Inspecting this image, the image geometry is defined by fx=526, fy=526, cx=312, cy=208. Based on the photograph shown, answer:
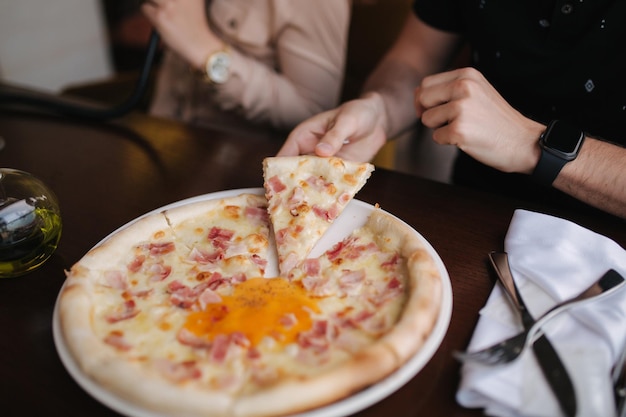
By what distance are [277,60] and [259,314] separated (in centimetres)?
151

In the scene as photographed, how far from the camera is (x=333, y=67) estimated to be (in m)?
2.15

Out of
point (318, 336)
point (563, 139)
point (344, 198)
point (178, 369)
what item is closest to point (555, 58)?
point (563, 139)

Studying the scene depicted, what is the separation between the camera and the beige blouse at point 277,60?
2.05 meters

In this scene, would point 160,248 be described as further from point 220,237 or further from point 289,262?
point 289,262

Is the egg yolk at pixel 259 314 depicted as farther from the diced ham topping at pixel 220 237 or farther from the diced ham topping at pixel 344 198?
the diced ham topping at pixel 344 198

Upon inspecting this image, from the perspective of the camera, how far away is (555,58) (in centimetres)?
150

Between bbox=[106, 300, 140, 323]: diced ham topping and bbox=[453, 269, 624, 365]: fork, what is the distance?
22.6 inches

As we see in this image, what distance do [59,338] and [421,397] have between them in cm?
61

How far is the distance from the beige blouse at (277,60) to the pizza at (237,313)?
2.99 ft

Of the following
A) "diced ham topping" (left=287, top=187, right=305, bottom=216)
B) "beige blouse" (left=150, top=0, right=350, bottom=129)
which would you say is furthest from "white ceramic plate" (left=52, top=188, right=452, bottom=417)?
"beige blouse" (left=150, top=0, right=350, bottom=129)

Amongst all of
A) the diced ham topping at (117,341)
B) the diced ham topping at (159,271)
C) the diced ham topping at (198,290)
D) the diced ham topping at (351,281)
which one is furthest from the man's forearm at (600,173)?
the diced ham topping at (117,341)

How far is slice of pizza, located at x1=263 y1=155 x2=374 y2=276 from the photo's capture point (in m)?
1.16

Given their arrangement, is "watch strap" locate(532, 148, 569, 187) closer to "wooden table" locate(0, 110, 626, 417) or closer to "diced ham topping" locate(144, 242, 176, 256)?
"wooden table" locate(0, 110, 626, 417)

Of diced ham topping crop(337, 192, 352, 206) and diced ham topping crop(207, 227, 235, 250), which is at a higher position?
diced ham topping crop(337, 192, 352, 206)
